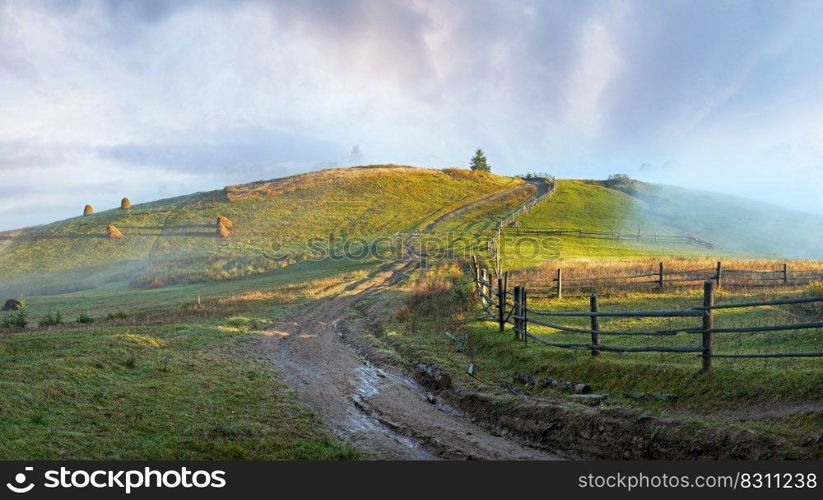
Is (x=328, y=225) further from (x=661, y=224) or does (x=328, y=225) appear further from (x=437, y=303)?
(x=437, y=303)

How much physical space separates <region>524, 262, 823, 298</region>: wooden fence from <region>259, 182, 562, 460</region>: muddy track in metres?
12.5

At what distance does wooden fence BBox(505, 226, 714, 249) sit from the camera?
63688 millimetres

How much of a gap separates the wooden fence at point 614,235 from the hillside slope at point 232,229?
1458 cm

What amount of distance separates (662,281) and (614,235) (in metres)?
37.5

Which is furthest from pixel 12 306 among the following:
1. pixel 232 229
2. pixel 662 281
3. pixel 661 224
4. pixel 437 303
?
pixel 661 224

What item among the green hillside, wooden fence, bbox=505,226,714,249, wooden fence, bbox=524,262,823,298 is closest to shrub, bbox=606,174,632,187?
the green hillside

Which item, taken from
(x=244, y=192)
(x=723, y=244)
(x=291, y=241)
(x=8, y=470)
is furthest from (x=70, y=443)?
(x=244, y=192)

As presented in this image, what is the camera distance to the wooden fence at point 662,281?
2930cm

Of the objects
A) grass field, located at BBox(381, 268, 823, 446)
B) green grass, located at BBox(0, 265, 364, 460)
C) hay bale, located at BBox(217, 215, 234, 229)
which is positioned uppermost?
hay bale, located at BBox(217, 215, 234, 229)

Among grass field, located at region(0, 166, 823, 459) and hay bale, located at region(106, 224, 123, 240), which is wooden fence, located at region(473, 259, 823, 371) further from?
hay bale, located at region(106, 224, 123, 240)

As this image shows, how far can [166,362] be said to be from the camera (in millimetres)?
15883

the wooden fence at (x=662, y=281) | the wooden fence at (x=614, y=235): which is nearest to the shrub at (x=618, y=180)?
the wooden fence at (x=614, y=235)

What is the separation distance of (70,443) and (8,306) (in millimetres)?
40286

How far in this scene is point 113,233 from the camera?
72.8m
